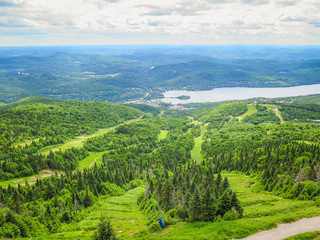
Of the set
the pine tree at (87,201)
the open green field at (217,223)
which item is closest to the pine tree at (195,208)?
the open green field at (217,223)

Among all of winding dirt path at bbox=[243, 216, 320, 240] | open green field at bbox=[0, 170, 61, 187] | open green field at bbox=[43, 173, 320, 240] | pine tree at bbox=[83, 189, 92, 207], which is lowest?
open green field at bbox=[0, 170, 61, 187]

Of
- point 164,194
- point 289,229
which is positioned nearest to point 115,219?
point 164,194

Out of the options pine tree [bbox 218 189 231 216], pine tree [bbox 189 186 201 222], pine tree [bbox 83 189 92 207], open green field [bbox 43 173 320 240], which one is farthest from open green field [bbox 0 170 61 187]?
pine tree [bbox 218 189 231 216]

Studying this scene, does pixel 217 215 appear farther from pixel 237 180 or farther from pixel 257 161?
pixel 257 161

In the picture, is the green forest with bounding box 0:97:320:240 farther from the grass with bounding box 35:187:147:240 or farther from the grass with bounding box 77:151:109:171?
the grass with bounding box 77:151:109:171

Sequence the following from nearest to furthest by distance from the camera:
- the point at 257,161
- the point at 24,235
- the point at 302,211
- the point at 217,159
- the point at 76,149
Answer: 1. the point at 302,211
2. the point at 24,235
3. the point at 257,161
4. the point at 217,159
5. the point at 76,149

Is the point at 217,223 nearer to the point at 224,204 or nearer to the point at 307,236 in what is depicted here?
the point at 224,204

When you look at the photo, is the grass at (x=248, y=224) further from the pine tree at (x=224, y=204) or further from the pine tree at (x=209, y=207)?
the pine tree at (x=224, y=204)

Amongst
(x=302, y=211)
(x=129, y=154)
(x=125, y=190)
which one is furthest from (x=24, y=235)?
(x=129, y=154)
